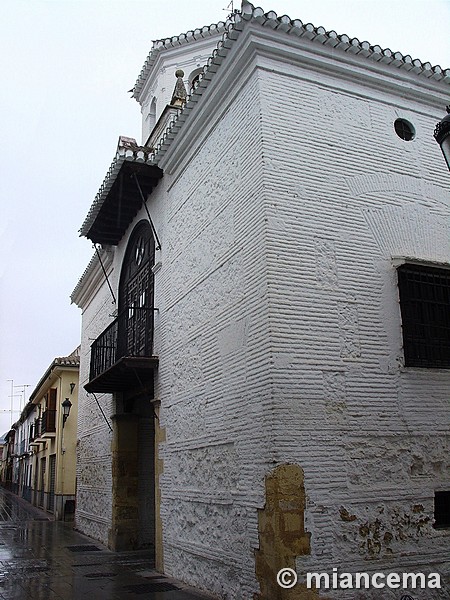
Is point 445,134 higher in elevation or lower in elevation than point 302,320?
higher

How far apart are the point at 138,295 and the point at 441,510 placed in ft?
22.4

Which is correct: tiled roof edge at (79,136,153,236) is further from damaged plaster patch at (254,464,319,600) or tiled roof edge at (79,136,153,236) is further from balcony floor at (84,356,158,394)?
damaged plaster patch at (254,464,319,600)

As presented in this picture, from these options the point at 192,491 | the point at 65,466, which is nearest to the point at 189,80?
the point at 192,491

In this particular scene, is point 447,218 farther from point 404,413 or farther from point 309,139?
point 404,413

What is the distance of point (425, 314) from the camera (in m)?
7.16

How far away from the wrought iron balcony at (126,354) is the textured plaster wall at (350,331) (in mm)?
3723

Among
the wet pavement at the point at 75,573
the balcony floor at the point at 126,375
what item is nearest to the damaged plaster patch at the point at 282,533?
the wet pavement at the point at 75,573

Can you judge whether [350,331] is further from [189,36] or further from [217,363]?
[189,36]

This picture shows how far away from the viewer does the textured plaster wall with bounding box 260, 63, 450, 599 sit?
19.9ft

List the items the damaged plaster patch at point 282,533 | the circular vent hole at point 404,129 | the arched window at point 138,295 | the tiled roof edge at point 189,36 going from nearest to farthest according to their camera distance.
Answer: the damaged plaster patch at point 282,533 → the circular vent hole at point 404,129 → the arched window at point 138,295 → the tiled roof edge at point 189,36

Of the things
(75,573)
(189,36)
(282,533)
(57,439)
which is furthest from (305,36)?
(57,439)

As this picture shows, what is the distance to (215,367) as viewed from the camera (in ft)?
24.5

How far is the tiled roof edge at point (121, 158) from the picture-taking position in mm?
10023

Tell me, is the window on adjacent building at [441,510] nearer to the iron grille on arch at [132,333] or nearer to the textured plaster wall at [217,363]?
the textured plaster wall at [217,363]
